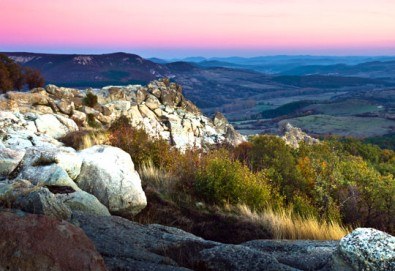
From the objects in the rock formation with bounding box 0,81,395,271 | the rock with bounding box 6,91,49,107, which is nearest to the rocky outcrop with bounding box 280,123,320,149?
the rock with bounding box 6,91,49,107

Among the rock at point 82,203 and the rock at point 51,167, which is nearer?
the rock at point 82,203

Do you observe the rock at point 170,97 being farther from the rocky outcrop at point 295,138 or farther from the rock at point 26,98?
the rock at point 26,98

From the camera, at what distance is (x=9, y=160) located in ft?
37.0

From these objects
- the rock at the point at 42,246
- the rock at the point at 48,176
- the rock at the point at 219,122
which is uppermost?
the rock at the point at 42,246

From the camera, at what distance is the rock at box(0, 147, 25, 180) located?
10977mm

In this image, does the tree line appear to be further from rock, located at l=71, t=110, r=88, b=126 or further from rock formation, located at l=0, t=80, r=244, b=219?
rock formation, located at l=0, t=80, r=244, b=219

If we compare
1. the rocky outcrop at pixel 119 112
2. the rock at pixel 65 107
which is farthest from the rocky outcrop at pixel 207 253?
the rock at pixel 65 107

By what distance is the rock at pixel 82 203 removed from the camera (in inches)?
346

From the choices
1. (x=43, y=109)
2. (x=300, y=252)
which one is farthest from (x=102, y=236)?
(x=43, y=109)

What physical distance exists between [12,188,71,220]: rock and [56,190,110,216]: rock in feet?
5.56

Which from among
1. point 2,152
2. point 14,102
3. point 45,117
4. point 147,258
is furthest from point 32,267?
point 14,102

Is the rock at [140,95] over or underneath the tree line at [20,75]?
underneath

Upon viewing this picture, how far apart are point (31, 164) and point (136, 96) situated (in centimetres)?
4003

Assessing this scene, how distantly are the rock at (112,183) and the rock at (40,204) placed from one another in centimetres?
336
